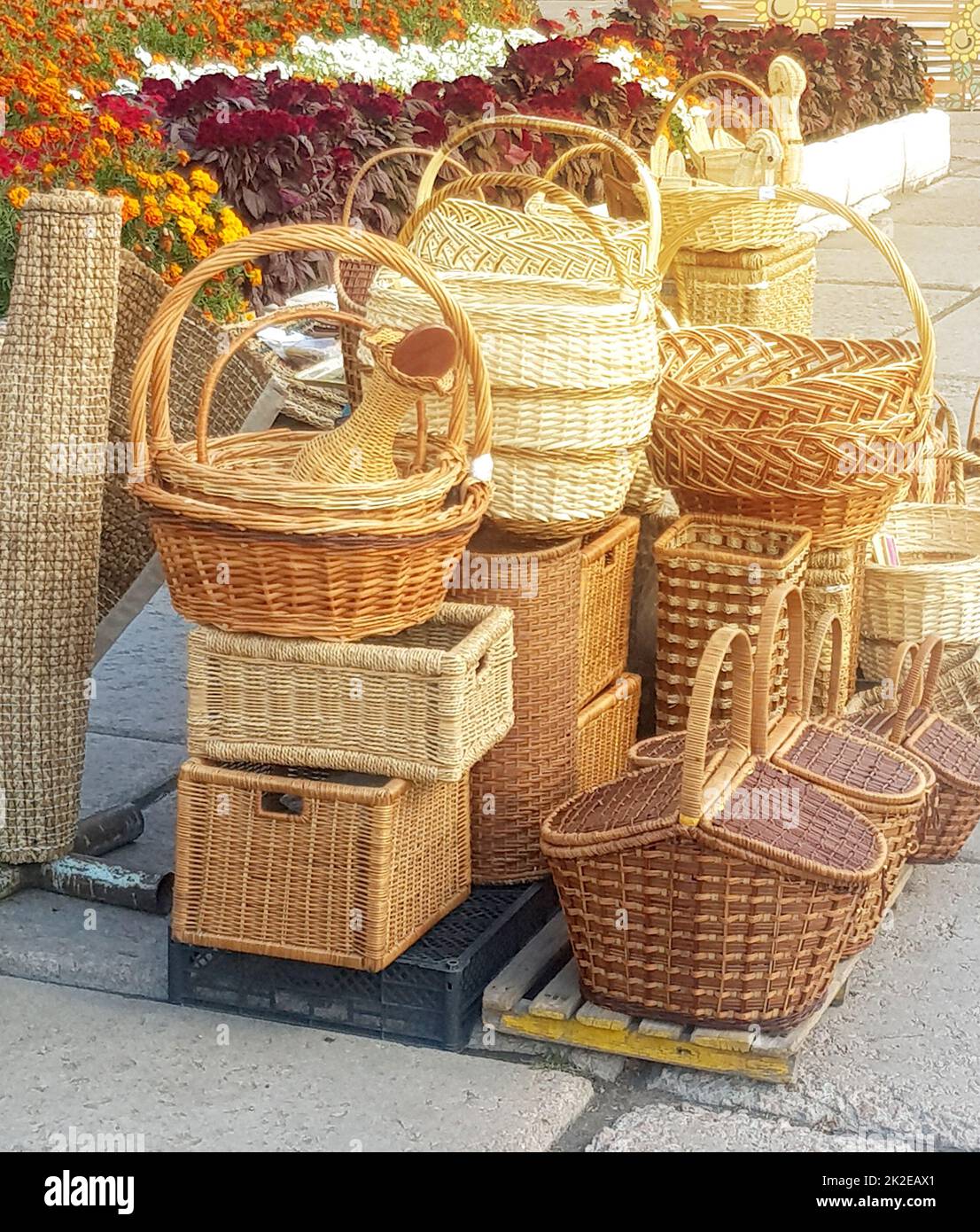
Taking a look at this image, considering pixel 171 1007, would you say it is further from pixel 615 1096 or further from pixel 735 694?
pixel 735 694

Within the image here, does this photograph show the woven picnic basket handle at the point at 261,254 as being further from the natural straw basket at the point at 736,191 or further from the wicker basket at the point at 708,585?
the natural straw basket at the point at 736,191

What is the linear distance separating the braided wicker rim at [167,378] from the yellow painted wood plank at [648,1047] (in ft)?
2.78

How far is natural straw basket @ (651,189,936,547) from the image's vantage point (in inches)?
134

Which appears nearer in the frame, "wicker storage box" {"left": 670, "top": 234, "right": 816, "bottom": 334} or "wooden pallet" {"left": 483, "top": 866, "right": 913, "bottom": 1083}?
"wooden pallet" {"left": 483, "top": 866, "right": 913, "bottom": 1083}

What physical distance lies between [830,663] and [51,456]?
1623mm

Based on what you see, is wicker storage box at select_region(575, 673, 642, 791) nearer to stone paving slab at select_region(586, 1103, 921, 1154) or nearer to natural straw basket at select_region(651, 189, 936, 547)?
natural straw basket at select_region(651, 189, 936, 547)

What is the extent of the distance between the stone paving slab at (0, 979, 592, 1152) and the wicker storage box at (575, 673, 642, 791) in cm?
76

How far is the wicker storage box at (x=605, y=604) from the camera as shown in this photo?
11.1 ft

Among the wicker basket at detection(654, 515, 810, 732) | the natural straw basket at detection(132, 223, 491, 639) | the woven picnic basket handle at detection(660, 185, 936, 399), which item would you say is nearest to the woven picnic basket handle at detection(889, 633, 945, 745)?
the wicker basket at detection(654, 515, 810, 732)

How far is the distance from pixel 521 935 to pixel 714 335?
159 centimetres

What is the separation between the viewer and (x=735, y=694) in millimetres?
2951

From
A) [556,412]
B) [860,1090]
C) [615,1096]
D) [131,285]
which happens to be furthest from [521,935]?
[131,285]

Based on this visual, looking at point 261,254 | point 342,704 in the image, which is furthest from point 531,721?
point 261,254

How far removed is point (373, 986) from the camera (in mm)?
2908
